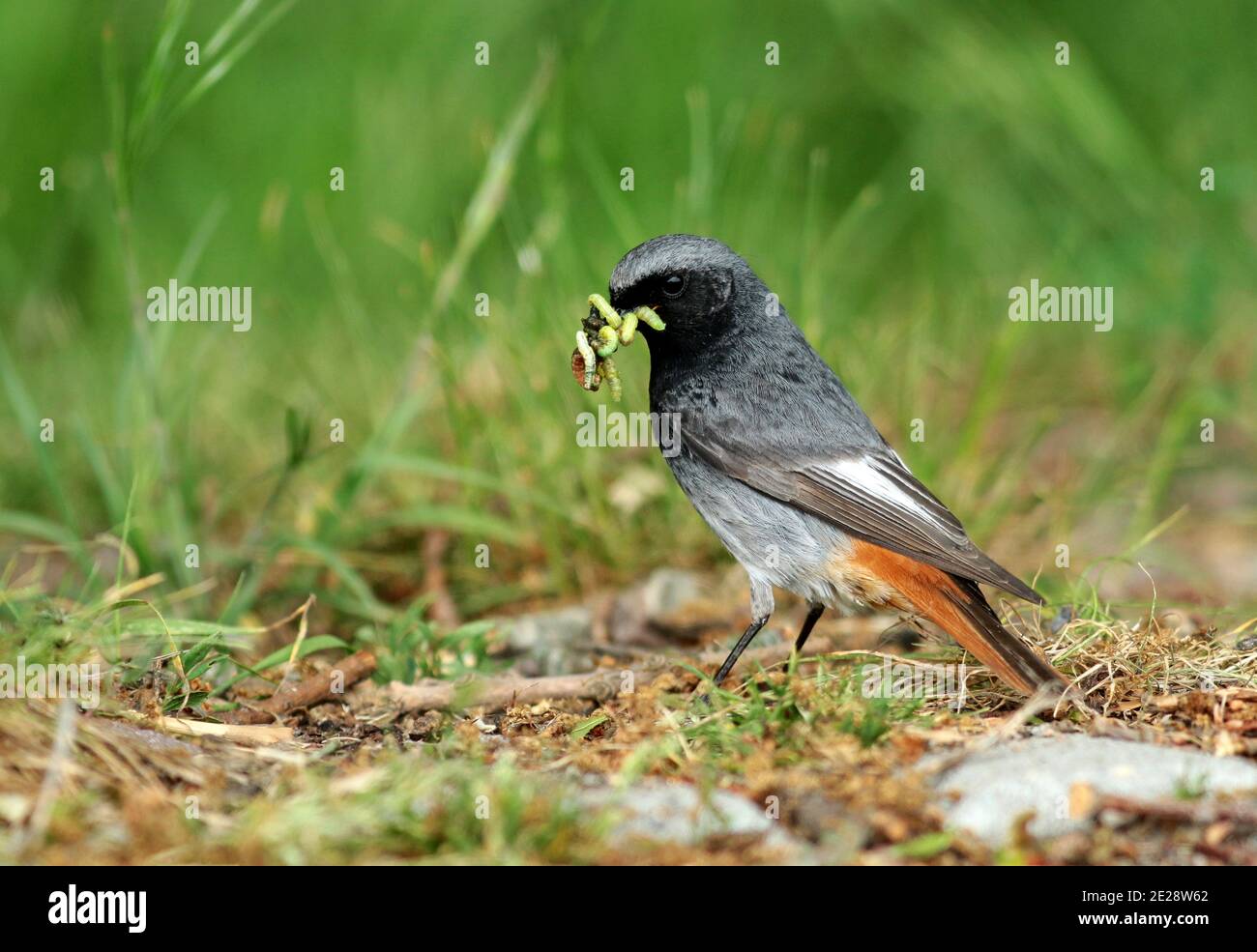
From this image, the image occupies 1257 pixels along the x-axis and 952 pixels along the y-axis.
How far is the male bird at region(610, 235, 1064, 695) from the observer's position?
13.6 ft

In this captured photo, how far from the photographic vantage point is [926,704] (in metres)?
3.81

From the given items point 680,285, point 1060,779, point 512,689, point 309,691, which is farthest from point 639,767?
point 680,285

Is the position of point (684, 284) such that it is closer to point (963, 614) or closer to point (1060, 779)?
point (963, 614)

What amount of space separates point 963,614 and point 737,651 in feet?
2.59

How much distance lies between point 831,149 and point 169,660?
7.13 m

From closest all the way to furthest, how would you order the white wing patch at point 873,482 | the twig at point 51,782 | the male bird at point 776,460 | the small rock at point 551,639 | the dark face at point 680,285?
the twig at point 51,782 < the male bird at point 776,460 < the white wing patch at point 873,482 < the dark face at point 680,285 < the small rock at point 551,639

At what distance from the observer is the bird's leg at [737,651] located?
429cm

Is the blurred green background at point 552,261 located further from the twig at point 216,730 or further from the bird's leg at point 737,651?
the bird's leg at point 737,651

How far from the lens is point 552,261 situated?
600 centimetres

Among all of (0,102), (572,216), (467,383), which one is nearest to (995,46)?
(572,216)

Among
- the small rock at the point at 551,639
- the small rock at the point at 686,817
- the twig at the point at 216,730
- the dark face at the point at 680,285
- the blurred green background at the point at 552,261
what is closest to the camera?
the small rock at the point at 686,817

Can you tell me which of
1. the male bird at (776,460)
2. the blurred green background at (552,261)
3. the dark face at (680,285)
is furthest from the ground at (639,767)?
the dark face at (680,285)

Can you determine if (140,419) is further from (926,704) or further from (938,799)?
(938,799)

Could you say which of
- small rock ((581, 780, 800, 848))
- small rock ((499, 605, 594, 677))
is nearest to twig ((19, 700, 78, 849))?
small rock ((581, 780, 800, 848))
